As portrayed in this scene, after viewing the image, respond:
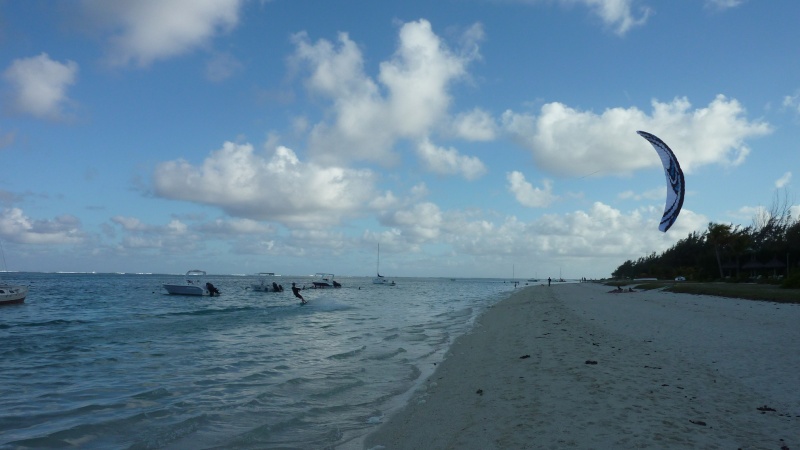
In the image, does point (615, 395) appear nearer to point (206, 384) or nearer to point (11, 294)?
point (206, 384)

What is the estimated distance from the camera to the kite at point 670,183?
14078 mm

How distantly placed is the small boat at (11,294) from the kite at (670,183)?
48.6 metres

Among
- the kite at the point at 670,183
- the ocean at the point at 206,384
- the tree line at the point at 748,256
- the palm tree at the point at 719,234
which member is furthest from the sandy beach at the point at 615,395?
the palm tree at the point at 719,234

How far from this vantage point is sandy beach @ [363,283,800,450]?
638 centimetres

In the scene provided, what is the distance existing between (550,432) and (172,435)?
626cm

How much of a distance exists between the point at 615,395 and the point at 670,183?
29.2 ft

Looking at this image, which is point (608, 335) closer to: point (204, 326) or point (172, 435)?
point (172, 435)

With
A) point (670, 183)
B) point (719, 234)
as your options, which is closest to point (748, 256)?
point (719, 234)

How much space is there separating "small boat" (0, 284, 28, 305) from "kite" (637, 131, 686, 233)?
48.6m

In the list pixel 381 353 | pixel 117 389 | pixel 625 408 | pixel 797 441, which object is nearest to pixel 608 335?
pixel 381 353

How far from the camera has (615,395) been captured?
826 cm

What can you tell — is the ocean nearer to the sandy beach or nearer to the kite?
the sandy beach

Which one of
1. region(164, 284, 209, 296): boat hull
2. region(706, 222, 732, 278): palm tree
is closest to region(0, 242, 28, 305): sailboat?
region(164, 284, 209, 296): boat hull

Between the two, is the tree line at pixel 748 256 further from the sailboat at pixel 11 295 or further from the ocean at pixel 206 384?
the sailboat at pixel 11 295
